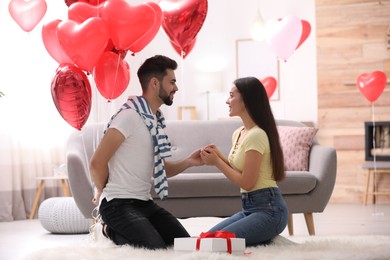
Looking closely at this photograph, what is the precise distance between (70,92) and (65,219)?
1.67m

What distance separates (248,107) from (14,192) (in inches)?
155

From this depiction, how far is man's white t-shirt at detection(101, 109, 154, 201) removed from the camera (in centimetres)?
374

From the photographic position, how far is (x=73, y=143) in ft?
17.1

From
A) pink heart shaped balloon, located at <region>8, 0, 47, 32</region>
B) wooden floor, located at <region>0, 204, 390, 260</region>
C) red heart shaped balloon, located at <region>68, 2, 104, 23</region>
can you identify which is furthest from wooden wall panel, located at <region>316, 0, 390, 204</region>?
red heart shaped balloon, located at <region>68, 2, 104, 23</region>

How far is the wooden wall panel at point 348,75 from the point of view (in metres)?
8.50

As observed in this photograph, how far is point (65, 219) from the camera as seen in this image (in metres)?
5.65

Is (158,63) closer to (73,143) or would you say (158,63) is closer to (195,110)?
(73,143)

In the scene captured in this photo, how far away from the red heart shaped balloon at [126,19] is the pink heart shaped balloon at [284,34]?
114 inches

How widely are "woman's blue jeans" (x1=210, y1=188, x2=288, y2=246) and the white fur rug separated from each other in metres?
0.06

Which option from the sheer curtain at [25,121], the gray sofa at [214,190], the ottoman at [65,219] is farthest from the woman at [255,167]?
the sheer curtain at [25,121]

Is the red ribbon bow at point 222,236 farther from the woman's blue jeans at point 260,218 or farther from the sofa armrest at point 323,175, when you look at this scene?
the sofa armrest at point 323,175

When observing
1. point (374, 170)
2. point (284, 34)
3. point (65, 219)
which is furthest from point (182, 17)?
point (374, 170)

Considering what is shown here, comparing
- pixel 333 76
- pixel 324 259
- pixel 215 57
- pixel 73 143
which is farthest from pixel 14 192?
pixel 324 259

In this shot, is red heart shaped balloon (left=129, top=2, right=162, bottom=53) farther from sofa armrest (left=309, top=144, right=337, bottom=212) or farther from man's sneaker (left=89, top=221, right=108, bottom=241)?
sofa armrest (left=309, top=144, right=337, bottom=212)
